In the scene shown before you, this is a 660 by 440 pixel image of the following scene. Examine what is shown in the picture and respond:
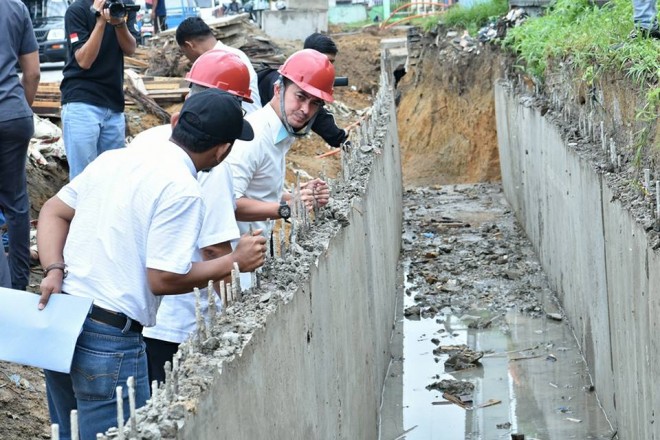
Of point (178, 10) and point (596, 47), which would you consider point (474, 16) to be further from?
point (178, 10)

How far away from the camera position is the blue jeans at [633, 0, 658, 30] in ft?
29.3

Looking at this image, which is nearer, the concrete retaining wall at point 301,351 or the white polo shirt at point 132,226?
the concrete retaining wall at point 301,351

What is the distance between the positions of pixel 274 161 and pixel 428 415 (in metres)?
3.24

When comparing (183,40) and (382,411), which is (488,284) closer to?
(382,411)

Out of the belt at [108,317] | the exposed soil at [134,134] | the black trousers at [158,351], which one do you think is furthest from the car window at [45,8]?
→ the belt at [108,317]

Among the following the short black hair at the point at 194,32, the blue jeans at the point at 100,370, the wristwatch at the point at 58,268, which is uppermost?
the short black hair at the point at 194,32

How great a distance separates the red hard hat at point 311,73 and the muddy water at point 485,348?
283cm

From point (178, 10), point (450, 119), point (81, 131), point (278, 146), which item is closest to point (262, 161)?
point (278, 146)

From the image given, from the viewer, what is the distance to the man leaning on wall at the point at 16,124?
20.8ft

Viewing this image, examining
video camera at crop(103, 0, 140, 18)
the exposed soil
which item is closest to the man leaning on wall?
video camera at crop(103, 0, 140, 18)

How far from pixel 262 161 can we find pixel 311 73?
763mm

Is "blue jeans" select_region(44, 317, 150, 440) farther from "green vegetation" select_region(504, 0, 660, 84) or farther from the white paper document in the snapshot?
"green vegetation" select_region(504, 0, 660, 84)

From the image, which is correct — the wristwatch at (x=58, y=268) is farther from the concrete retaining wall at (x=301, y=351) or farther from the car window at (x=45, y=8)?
the car window at (x=45, y=8)

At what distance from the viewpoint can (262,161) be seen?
17.8 ft
